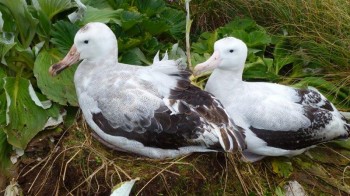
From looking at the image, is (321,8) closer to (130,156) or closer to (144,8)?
(144,8)

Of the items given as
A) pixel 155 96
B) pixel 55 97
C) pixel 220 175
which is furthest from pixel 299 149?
pixel 55 97

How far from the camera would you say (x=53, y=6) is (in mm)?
4551

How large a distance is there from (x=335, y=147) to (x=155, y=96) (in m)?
1.28

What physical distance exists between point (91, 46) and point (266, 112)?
1078 mm

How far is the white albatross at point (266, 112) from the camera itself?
409 cm

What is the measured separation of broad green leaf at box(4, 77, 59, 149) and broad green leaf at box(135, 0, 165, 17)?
1058mm

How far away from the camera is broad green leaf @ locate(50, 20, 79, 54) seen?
447 cm

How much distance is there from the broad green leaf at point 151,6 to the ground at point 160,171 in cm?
102

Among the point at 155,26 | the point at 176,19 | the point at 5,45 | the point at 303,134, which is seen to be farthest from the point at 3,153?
the point at 303,134

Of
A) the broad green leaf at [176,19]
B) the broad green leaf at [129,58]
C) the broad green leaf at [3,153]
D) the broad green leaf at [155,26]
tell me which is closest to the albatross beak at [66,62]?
the broad green leaf at [3,153]

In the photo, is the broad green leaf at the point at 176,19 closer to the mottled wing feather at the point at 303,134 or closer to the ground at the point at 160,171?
the ground at the point at 160,171

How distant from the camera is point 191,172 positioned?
3998 millimetres

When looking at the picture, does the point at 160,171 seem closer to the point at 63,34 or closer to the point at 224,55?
the point at 224,55

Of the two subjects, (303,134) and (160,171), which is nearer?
(160,171)
